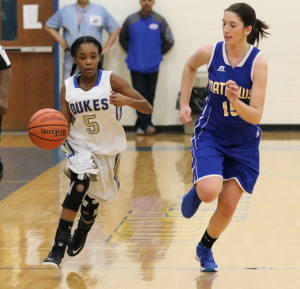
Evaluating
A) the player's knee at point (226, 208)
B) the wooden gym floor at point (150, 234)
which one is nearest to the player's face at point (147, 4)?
the wooden gym floor at point (150, 234)

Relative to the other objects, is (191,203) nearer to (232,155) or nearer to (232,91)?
(232,155)

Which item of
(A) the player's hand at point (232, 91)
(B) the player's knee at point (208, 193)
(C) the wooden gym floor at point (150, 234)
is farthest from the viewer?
(C) the wooden gym floor at point (150, 234)

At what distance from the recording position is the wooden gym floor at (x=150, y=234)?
11.6 feet

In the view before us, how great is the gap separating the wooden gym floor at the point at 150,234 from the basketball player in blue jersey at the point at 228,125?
305mm

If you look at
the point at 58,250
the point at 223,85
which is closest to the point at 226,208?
the point at 223,85

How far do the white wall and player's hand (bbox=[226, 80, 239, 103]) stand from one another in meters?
6.73

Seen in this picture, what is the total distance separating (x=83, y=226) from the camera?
12.9 ft

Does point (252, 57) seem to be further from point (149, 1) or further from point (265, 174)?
point (149, 1)

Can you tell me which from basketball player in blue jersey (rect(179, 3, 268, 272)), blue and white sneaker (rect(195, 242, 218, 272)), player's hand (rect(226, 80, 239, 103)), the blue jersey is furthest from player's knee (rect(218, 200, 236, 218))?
player's hand (rect(226, 80, 239, 103))

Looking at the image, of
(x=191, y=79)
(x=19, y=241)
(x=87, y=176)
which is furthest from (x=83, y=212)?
(x=191, y=79)

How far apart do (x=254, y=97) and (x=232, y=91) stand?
0.24 meters

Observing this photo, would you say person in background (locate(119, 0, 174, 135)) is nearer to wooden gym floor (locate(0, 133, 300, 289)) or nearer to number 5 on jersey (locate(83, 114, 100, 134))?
wooden gym floor (locate(0, 133, 300, 289))

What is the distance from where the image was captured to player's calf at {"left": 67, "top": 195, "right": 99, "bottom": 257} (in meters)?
3.91

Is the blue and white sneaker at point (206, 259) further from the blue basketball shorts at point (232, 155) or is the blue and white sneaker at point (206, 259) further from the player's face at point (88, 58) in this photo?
the player's face at point (88, 58)
